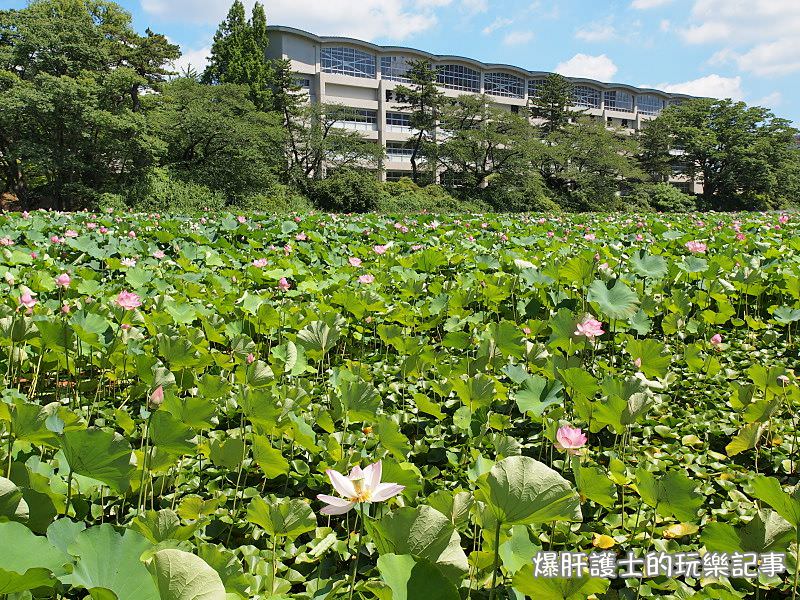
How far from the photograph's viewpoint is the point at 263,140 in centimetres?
2447

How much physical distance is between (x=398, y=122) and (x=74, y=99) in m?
23.9

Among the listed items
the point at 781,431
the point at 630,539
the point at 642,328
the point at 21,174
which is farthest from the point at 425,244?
the point at 21,174

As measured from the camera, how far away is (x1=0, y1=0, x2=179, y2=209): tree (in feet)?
61.3

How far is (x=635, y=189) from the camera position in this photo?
3447 cm

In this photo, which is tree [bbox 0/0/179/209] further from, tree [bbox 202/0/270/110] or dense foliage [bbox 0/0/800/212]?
tree [bbox 202/0/270/110]

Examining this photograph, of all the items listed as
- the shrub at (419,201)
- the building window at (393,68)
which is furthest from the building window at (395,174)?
the shrub at (419,201)

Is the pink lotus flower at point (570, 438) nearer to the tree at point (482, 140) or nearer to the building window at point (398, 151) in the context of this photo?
the tree at point (482, 140)

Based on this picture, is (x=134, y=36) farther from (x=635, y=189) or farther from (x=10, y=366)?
(x=635, y=189)

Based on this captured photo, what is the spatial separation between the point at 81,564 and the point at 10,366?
6.15 feet

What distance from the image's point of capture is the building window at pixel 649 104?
52.6 m

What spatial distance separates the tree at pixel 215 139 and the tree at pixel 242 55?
5.37 m

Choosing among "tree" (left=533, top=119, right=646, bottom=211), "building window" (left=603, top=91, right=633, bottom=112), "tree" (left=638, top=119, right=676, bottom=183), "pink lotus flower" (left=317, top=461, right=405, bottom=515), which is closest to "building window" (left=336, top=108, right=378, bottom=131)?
"tree" (left=533, top=119, right=646, bottom=211)

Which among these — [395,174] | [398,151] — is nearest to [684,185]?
[398,151]

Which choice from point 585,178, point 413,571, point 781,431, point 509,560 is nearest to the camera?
point 413,571
